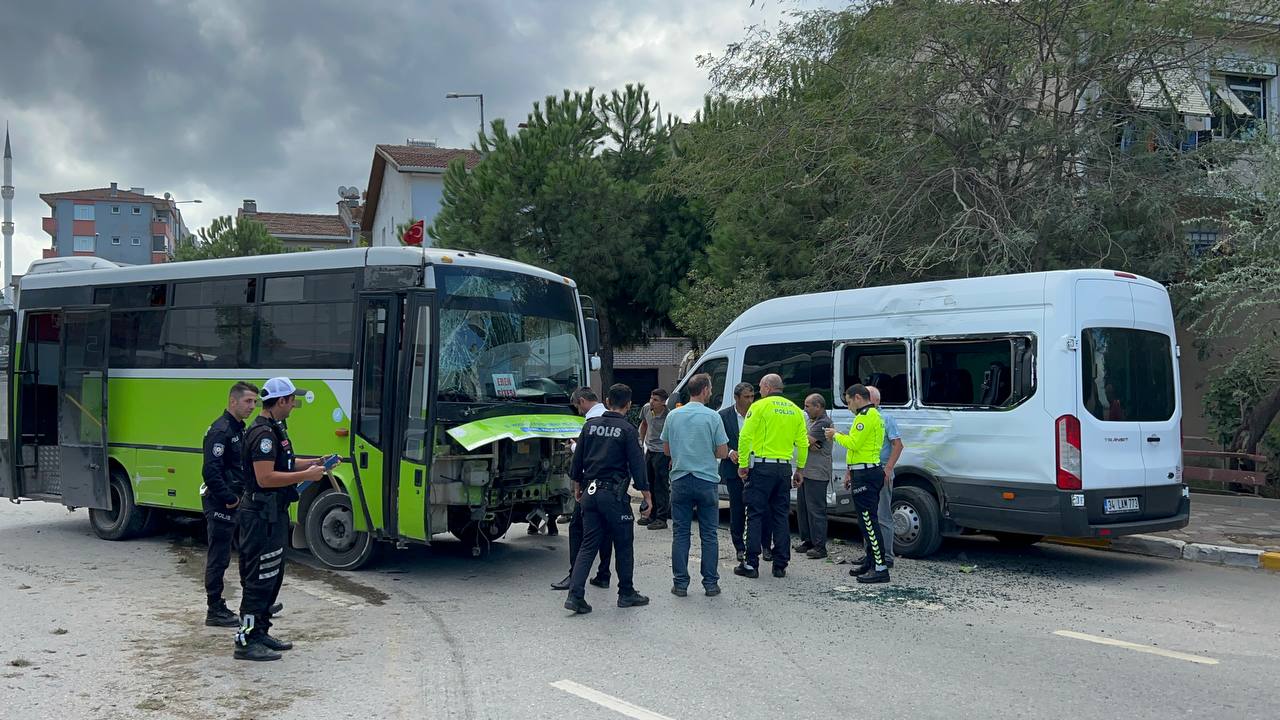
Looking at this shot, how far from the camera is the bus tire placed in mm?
11289

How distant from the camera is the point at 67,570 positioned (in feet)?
31.9

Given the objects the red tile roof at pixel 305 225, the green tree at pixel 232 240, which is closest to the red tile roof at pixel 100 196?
the red tile roof at pixel 305 225

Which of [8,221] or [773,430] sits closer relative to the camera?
[773,430]

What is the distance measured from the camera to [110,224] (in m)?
92.8

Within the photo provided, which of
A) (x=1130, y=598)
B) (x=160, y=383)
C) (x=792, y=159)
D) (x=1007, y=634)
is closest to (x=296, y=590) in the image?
(x=160, y=383)

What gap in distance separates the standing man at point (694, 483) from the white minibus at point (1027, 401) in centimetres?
272

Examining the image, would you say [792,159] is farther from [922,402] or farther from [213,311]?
[213,311]

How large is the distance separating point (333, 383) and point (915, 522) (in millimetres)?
5725

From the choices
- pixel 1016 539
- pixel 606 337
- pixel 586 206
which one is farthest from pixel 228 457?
pixel 606 337

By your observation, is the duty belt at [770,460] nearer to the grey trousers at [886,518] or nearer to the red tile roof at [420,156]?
the grey trousers at [886,518]

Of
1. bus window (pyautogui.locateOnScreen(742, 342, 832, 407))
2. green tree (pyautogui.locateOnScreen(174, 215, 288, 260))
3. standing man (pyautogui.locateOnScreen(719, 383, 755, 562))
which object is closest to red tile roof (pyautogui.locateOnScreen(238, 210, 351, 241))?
green tree (pyautogui.locateOnScreen(174, 215, 288, 260))

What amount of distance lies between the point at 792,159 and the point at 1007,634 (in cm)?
995

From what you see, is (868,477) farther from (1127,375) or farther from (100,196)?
(100,196)

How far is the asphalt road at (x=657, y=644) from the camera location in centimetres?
551
